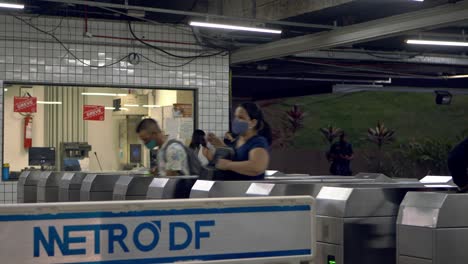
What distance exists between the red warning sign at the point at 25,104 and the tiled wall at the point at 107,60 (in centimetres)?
43

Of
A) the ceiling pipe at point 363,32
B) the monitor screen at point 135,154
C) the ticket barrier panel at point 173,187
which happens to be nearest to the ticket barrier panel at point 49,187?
the monitor screen at point 135,154

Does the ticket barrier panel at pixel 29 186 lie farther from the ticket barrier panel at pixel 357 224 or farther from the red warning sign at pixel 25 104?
the ticket barrier panel at pixel 357 224

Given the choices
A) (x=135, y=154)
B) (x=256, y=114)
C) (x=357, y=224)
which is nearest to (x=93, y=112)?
(x=135, y=154)

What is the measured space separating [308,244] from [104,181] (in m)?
5.25

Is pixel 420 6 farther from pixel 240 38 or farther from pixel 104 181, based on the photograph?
pixel 104 181

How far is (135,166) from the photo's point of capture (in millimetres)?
13773

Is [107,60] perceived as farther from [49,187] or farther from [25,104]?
[49,187]

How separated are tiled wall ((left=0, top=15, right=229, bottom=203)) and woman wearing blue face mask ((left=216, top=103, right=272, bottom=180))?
7.38m

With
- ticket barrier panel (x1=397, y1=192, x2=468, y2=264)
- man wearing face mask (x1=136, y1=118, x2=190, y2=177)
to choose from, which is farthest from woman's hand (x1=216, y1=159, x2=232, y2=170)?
ticket barrier panel (x1=397, y1=192, x2=468, y2=264)

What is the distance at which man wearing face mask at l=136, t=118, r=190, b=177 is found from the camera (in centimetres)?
676

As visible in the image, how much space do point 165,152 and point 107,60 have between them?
6.51 m

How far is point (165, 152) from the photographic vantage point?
22.3ft

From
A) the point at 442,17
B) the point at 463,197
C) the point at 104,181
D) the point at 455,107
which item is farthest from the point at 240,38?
the point at 455,107

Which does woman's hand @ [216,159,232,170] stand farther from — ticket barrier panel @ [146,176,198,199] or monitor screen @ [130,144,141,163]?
monitor screen @ [130,144,141,163]
